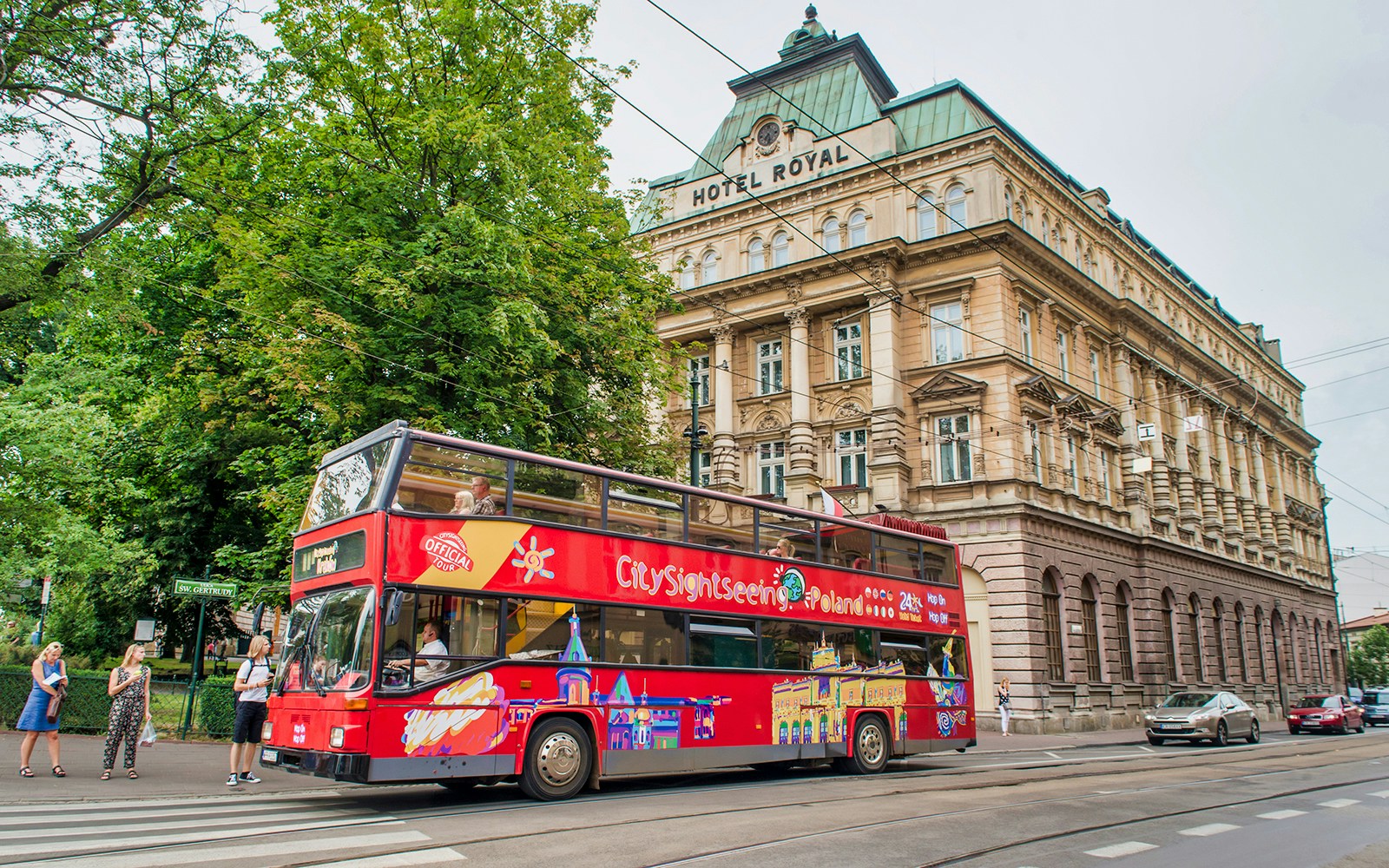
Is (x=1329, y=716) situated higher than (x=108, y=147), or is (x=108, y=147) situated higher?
(x=108, y=147)

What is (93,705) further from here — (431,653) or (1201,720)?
(1201,720)

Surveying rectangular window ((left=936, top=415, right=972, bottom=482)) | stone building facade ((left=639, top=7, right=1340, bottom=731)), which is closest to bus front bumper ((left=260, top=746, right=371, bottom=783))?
stone building facade ((left=639, top=7, right=1340, bottom=731))

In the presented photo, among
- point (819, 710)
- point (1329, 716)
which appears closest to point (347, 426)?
point (819, 710)

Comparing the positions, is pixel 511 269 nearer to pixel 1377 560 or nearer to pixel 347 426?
pixel 347 426

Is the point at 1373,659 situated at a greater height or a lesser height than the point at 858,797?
greater

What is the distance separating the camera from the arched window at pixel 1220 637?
136 feet

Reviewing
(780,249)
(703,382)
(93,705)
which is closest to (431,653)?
(93,705)

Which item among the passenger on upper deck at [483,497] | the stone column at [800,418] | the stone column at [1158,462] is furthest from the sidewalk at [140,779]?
the stone column at [1158,462]

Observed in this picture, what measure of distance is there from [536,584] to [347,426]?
6.72 metres

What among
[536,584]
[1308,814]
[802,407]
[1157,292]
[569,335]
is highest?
[1157,292]

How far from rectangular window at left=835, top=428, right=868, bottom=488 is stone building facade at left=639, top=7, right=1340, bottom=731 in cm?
7

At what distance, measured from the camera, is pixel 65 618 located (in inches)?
1296

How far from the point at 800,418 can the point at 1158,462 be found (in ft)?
52.2

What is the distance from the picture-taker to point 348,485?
11.5 m
